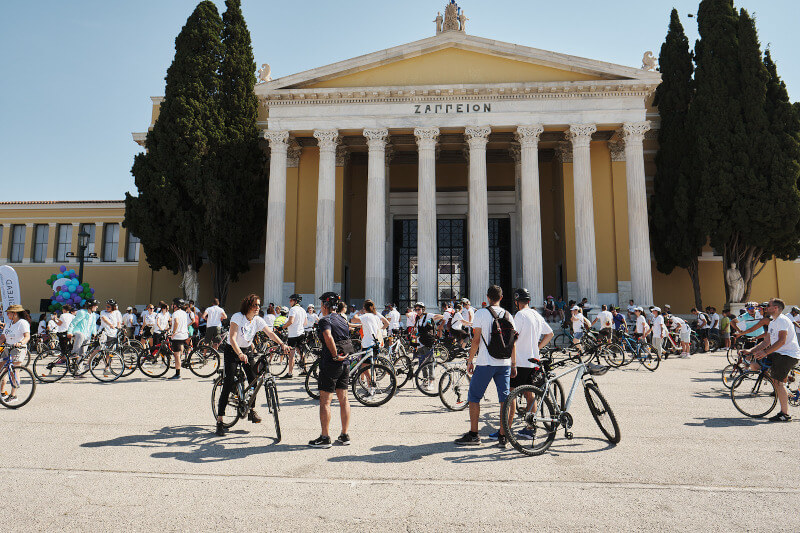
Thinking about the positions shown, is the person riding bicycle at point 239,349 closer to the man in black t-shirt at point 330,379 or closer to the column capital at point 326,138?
the man in black t-shirt at point 330,379

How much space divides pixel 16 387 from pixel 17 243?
27.6m

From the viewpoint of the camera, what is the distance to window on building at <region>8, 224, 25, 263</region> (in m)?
29.3

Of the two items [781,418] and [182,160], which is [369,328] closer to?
[781,418]

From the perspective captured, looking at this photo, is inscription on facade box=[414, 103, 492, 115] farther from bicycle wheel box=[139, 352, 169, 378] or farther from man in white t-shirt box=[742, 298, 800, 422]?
man in white t-shirt box=[742, 298, 800, 422]

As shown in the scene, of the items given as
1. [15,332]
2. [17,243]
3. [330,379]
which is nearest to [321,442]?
[330,379]

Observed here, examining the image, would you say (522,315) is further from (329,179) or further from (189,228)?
(189,228)

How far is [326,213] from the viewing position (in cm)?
2217

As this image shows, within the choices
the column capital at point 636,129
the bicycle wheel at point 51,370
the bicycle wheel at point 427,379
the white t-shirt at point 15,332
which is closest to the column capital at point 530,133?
the column capital at point 636,129

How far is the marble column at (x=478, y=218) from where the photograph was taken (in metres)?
21.1

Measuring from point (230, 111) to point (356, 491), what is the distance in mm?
23555

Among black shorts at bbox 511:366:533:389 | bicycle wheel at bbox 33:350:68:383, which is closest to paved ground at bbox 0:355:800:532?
black shorts at bbox 511:366:533:389

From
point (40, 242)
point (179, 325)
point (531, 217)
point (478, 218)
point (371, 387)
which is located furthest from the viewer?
point (40, 242)

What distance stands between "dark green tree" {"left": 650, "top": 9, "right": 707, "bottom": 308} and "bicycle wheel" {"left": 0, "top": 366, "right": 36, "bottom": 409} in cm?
2338

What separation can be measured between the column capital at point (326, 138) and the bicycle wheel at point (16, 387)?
16.5 metres
